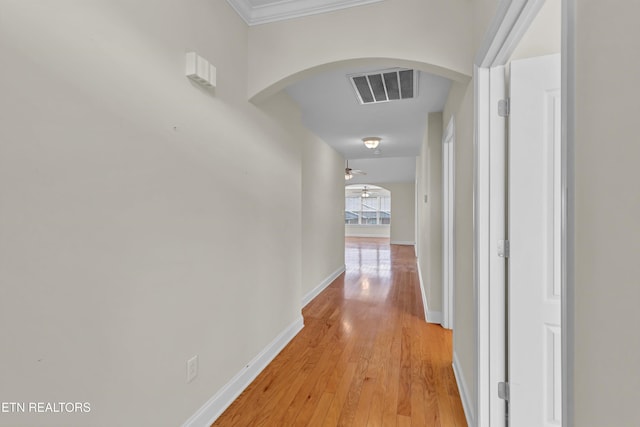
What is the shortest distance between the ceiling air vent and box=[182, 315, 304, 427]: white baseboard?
8.11ft

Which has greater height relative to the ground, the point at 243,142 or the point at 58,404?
the point at 243,142

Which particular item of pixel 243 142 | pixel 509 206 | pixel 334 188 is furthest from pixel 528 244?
pixel 334 188

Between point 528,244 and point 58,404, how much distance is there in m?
2.01

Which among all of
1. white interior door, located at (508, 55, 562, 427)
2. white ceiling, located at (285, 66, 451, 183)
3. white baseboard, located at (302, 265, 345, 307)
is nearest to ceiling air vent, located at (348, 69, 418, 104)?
white ceiling, located at (285, 66, 451, 183)

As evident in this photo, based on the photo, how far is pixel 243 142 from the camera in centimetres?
215

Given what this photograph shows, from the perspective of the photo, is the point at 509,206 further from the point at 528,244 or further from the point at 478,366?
the point at 478,366

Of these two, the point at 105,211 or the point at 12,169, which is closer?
the point at 12,169

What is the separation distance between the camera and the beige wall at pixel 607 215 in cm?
53

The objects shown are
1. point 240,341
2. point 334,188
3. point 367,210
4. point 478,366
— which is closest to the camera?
point 478,366

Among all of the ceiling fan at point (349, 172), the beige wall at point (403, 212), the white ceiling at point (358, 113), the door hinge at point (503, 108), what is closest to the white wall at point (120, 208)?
the white ceiling at point (358, 113)

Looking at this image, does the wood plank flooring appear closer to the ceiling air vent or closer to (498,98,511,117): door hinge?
(498,98,511,117): door hinge

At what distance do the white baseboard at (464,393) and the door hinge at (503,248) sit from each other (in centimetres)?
92

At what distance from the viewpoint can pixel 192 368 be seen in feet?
5.39

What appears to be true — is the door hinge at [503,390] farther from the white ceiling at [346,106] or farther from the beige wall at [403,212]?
the beige wall at [403,212]
